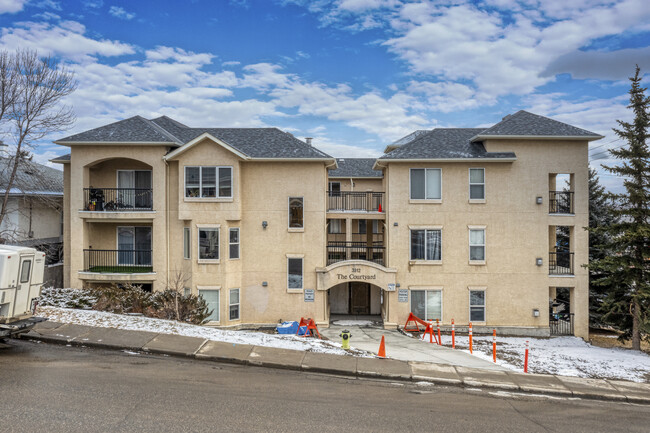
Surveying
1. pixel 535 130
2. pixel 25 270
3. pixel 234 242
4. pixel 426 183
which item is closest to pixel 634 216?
pixel 535 130

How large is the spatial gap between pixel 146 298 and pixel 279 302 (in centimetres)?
646

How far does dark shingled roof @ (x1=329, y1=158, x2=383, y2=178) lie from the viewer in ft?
98.0

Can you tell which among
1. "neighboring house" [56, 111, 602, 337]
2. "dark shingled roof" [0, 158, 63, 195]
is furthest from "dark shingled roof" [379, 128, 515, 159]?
"dark shingled roof" [0, 158, 63, 195]

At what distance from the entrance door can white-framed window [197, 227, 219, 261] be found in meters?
8.28

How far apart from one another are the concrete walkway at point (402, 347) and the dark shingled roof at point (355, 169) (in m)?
11.4

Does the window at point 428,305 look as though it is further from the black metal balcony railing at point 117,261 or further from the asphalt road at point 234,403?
the black metal balcony railing at point 117,261

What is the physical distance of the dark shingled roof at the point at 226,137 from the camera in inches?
779

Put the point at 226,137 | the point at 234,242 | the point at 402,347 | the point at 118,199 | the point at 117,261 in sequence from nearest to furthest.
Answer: the point at 402,347, the point at 234,242, the point at 118,199, the point at 117,261, the point at 226,137

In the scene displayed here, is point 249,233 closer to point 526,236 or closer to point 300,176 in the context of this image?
point 300,176

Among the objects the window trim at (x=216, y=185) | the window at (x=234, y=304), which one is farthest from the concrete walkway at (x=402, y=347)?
the window trim at (x=216, y=185)

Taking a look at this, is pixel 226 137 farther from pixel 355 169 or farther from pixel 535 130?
pixel 535 130

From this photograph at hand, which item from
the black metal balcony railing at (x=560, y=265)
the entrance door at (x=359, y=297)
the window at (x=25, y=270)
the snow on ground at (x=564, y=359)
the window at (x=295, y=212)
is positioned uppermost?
the window at (x=295, y=212)

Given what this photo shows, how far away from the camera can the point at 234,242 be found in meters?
20.2

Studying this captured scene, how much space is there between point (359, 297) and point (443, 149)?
9.37 metres
